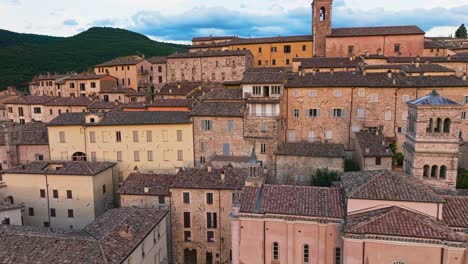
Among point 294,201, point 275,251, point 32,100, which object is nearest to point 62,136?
point 32,100

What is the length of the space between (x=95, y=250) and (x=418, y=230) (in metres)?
Result: 18.4

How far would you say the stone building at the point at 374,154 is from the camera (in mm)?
33844

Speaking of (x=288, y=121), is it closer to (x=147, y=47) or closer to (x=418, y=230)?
(x=418, y=230)

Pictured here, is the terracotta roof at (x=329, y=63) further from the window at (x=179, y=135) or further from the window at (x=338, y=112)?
the window at (x=179, y=135)

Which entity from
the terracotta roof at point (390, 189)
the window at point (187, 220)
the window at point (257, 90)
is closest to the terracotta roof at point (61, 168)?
the window at point (187, 220)

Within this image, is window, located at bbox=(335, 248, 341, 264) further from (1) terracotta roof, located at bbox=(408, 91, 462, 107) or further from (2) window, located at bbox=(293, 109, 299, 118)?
(2) window, located at bbox=(293, 109, 299, 118)

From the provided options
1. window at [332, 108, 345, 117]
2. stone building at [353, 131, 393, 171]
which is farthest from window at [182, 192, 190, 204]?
window at [332, 108, 345, 117]

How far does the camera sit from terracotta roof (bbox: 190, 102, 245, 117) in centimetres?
3884

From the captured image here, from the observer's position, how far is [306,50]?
6881cm

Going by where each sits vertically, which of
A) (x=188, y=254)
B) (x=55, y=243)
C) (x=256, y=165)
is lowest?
(x=188, y=254)

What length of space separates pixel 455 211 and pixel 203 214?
62.4 ft

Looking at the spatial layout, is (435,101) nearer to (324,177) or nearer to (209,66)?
(324,177)

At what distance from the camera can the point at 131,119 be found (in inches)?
1598

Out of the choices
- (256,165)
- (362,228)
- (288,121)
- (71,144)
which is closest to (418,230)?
(362,228)
